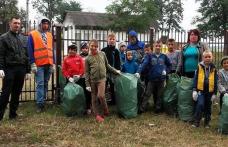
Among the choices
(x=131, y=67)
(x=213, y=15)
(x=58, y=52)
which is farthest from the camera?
(x=213, y=15)

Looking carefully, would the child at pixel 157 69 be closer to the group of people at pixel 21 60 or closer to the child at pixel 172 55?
the child at pixel 172 55

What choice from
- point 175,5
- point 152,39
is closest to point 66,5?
point 175,5

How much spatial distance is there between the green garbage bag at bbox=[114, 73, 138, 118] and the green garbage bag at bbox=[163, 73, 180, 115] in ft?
2.20

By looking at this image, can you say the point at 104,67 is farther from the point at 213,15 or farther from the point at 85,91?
the point at 213,15

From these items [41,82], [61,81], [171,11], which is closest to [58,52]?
[61,81]

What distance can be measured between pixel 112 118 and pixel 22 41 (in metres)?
2.16

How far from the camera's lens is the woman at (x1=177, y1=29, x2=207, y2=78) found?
25.4ft

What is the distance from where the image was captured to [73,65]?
8016 millimetres

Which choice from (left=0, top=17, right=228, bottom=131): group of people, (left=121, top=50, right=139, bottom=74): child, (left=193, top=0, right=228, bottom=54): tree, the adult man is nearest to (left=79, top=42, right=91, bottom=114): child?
(left=0, top=17, right=228, bottom=131): group of people

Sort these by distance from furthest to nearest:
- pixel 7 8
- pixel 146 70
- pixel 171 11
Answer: pixel 171 11
pixel 7 8
pixel 146 70

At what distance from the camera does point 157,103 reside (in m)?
8.43

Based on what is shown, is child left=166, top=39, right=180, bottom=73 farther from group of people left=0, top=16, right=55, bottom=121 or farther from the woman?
group of people left=0, top=16, right=55, bottom=121

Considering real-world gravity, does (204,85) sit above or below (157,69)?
below

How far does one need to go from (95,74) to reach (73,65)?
1.92 ft
